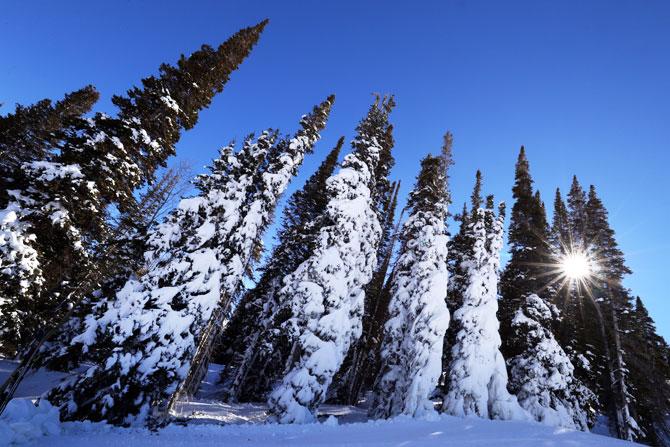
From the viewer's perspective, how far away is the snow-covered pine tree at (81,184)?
11070 millimetres

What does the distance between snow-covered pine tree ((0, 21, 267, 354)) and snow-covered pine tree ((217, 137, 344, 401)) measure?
8510 mm

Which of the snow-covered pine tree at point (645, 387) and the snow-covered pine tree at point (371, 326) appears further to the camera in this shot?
the snow-covered pine tree at point (371, 326)

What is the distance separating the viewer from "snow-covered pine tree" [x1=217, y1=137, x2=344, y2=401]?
19.3 metres

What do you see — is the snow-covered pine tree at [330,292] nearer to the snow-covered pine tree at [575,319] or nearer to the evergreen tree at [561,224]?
the snow-covered pine tree at [575,319]

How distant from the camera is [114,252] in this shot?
1616cm

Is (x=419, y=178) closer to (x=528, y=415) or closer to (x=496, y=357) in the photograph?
(x=496, y=357)

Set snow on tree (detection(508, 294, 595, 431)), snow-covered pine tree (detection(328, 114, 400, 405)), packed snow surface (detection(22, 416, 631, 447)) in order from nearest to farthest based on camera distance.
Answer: packed snow surface (detection(22, 416, 631, 447)), snow on tree (detection(508, 294, 595, 431)), snow-covered pine tree (detection(328, 114, 400, 405))

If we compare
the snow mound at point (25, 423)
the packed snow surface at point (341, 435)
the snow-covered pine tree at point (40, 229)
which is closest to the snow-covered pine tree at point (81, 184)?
the snow-covered pine tree at point (40, 229)

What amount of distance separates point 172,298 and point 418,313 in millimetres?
11507

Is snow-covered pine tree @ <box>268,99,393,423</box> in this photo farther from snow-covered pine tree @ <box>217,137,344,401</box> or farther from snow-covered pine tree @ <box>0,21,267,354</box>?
snow-covered pine tree @ <box>0,21,267,354</box>

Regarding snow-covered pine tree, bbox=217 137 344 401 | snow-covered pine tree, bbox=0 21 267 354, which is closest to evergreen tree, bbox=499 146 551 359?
snow-covered pine tree, bbox=217 137 344 401

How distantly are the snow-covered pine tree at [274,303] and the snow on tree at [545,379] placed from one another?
12.3 meters

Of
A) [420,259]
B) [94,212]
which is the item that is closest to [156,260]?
[94,212]

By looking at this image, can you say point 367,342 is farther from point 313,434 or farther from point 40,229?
point 40,229
